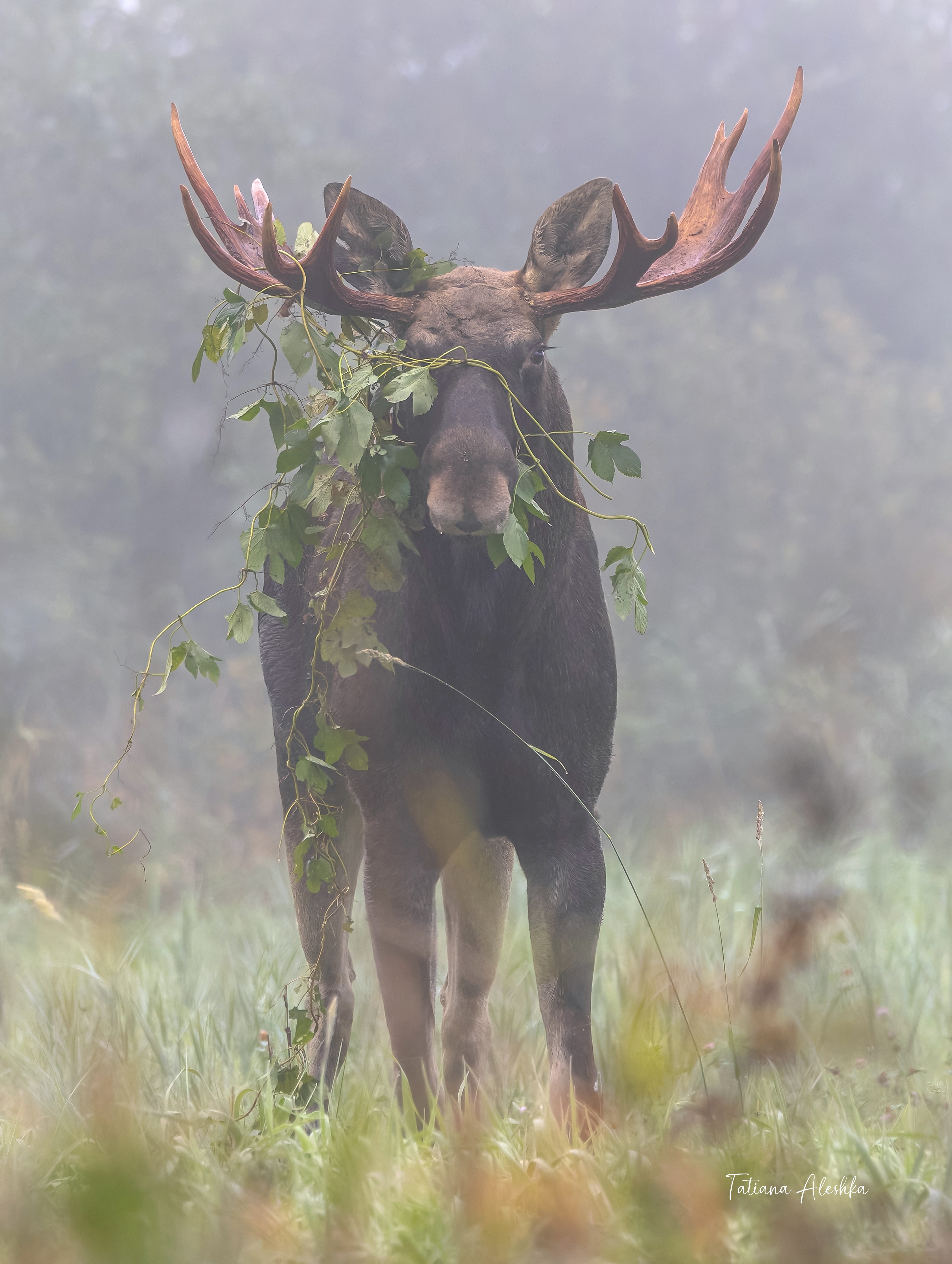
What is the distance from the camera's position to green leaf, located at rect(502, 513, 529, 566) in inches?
99.3

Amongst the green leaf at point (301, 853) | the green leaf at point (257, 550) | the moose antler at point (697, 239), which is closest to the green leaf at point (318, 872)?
the green leaf at point (301, 853)

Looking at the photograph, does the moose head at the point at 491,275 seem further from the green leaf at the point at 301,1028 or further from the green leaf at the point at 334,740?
the green leaf at the point at 301,1028

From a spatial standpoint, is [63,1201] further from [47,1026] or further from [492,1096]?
[47,1026]

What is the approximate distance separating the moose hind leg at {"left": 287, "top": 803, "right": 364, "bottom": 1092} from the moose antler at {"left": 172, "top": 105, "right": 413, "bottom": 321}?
160 centimetres

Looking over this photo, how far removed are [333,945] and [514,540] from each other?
68.9 inches

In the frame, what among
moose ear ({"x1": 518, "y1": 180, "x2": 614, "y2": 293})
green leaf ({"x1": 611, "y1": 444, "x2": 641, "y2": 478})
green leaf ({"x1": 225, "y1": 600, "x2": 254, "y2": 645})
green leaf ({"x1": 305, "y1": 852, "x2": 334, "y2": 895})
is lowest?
green leaf ({"x1": 305, "y1": 852, "x2": 334, "y2": 895})

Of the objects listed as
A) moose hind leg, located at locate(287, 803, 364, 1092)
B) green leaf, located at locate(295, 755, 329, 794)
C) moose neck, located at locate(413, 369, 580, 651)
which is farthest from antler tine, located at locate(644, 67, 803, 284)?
moose hind leg, located at locate(287, 803, 364, 1092)

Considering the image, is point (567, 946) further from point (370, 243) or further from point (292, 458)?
point (370, 243)

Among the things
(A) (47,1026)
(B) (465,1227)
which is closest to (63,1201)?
(B) (465,1227)

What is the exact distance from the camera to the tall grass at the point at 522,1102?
1.38 meters
